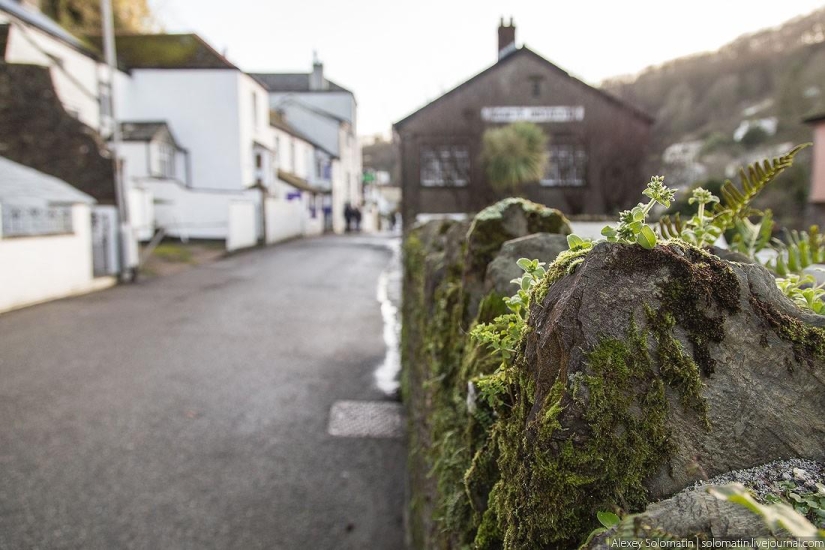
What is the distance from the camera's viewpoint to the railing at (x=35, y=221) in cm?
1293

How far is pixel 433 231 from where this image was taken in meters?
5.75

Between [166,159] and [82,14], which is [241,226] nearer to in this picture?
[166,159]

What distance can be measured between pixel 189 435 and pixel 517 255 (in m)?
5.03

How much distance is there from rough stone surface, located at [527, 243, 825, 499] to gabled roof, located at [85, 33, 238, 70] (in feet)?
112

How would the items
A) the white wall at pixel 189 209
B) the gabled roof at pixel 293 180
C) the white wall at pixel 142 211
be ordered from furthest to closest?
the gabled roof at pixel 293 180 < the white wall at pixel 189 209 < the white wall at pixel 142 211

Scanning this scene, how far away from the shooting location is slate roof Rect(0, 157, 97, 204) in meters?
15.0

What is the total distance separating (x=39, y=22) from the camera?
24.8 meters

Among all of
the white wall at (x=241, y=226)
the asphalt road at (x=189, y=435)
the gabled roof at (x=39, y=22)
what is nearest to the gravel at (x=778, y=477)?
the asphalt road at (x=189, y=435)

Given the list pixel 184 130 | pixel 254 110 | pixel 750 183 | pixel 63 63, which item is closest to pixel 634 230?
pixel 750 183

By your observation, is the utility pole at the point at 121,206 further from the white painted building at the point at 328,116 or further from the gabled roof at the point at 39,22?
the white painted building at the point at 328,116

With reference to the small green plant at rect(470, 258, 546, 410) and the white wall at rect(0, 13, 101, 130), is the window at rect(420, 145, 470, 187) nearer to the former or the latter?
the white wall at rect(0, 13, 101, 130)

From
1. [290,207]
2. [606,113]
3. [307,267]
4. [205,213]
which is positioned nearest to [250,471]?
[307,267]

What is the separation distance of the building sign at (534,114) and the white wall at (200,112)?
13.9m

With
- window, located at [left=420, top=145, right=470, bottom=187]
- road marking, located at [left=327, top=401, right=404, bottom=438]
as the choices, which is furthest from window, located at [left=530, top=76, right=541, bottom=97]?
road marking, located at [left=327, top=401, right=404, bottom=438]
